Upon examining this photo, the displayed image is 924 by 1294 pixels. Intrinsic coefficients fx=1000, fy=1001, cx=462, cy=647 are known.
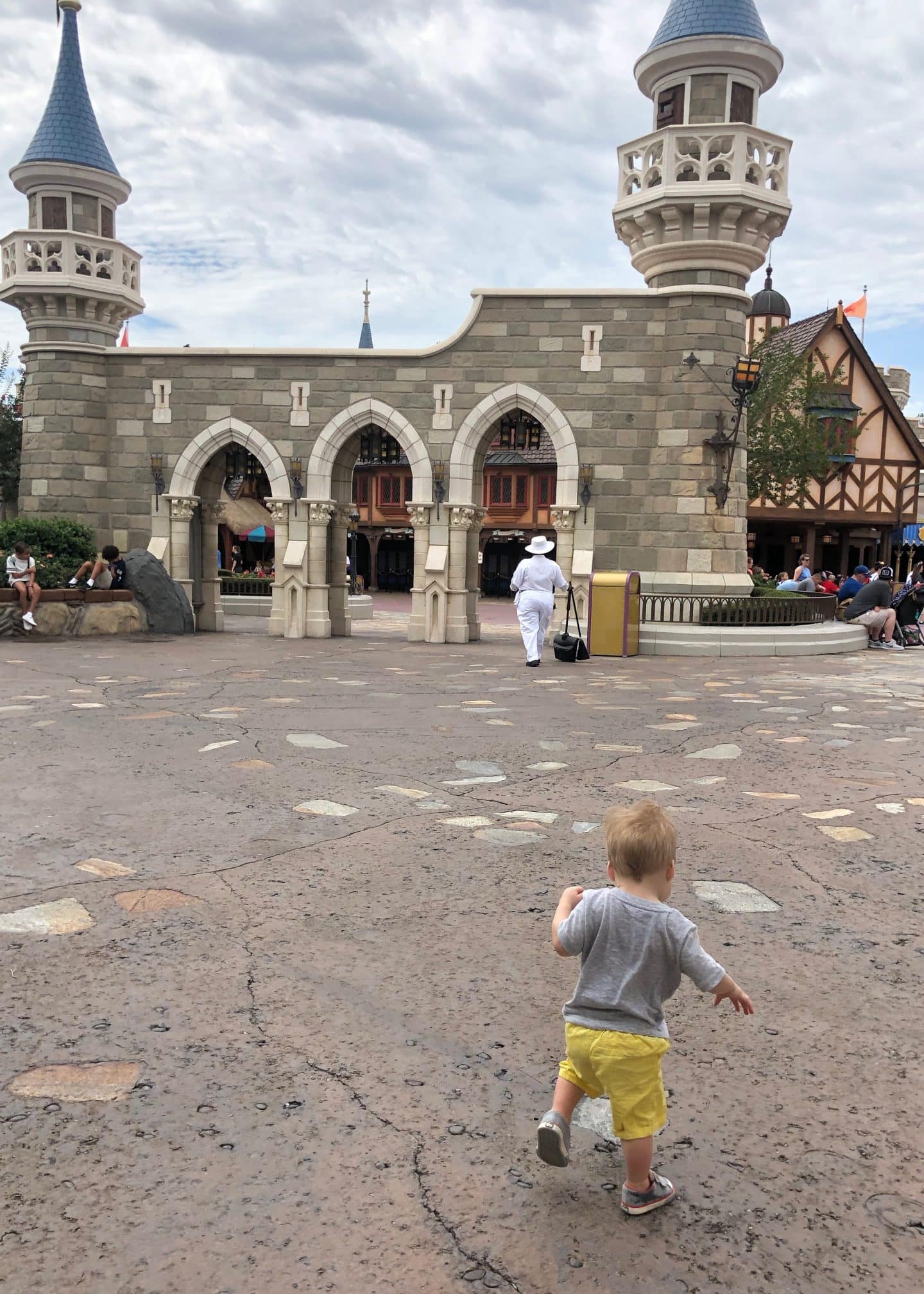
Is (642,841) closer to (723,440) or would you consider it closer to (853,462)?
(723,440)

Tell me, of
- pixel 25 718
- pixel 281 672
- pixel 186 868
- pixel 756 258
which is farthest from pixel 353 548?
pixel 186 868

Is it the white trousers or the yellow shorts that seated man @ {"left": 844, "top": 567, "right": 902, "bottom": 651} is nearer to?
the white trousers

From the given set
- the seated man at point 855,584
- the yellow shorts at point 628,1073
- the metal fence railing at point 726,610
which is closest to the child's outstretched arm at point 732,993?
the yellow shorts at point 628,1073

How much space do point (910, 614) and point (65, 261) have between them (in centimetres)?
1685

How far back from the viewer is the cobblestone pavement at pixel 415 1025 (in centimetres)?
229

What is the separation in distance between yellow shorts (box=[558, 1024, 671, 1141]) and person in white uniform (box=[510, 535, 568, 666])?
11.0 m

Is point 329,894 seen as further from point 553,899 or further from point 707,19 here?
point 707,19

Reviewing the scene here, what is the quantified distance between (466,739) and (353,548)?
34.8m

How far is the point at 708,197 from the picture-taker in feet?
51.9

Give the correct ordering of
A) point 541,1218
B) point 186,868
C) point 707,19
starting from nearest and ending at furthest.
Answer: point 541,1218, point 186,868, point 707,19

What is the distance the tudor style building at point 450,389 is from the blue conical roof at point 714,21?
39mm

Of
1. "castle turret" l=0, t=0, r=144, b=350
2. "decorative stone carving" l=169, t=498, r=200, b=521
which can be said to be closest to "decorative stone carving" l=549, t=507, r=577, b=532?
"decorative stone carving" l=169, t=498, r=200, b=521

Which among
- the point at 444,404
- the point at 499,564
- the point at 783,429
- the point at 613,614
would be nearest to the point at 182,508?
the point at 444,404

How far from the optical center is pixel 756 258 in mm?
16547
